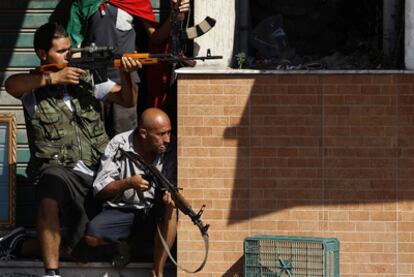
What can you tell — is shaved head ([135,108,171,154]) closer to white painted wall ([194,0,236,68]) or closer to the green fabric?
white painted wall ([194,0,236,68])

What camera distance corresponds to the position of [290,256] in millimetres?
9211

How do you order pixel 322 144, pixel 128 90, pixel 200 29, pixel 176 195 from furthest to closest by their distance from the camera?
pixel 128 90
pixel 200 29
pixel 322 144
pixel 176 195

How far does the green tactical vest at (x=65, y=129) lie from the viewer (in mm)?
9617

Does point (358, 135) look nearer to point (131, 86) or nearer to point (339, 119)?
point (339, 119)

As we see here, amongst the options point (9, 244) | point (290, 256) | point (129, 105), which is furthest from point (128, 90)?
point (290, 256)

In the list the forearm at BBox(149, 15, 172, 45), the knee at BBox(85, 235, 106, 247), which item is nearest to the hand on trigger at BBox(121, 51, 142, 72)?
the forearm at BBox(149, 15, 172, 45)

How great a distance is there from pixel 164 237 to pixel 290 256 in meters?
0.93

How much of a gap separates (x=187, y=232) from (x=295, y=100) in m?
1.25

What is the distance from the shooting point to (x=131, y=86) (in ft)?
Result: 31.4

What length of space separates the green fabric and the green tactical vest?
475mm

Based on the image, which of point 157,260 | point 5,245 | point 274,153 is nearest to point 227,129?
point 274,153

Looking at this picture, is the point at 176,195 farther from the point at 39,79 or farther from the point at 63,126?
the point at 39,79

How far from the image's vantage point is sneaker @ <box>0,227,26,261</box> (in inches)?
392

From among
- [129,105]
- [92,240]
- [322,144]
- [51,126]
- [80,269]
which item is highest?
[129,105]
